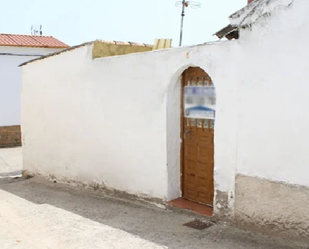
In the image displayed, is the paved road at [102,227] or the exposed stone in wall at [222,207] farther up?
the exposed stone in wall at [222,207]

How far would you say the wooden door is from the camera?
19.6ft

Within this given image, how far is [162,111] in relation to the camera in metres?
6.36

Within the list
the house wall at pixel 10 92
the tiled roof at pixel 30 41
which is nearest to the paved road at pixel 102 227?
the house wall at pixel 10 92

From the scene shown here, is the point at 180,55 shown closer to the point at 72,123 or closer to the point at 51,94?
the point at 72,123

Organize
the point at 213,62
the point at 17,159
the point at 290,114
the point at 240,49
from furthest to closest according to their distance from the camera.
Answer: the point at 17,159, the point at 213,62, the point at 240,49, the point at 290,114

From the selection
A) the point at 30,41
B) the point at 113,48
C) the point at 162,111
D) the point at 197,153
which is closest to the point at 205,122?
the point at 197,153

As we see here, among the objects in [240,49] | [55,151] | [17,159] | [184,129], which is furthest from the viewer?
[17,159]

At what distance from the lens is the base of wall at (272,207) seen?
4648 millimetres

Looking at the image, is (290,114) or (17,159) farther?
(17,159)

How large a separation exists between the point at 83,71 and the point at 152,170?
9.41 feet

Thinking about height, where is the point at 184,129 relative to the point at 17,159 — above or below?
above

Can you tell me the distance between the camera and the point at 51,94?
366 inches

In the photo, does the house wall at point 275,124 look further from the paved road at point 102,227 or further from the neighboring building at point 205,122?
the paved road at point 102,227

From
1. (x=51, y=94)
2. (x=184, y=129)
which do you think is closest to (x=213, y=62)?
(x=184, y=129)
